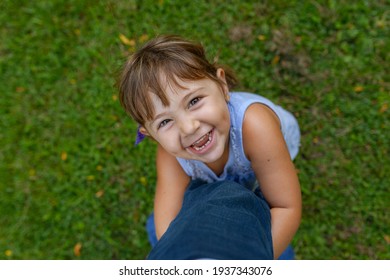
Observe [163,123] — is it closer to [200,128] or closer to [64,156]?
[200,128]

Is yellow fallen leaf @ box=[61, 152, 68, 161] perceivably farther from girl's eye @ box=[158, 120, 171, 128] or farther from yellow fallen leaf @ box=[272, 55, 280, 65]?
yellow fallen leaf @ box=[272, 55, 280, 65]

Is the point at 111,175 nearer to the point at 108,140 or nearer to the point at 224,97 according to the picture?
the point at 108,140

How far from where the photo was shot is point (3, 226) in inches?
136

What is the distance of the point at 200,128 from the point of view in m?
1.78

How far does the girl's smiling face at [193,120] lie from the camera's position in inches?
68.4

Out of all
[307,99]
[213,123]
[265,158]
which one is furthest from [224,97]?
[307,99]

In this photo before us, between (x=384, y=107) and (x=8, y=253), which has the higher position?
(x=384, y=107)

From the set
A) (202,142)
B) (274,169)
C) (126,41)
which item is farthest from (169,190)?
(126,41)

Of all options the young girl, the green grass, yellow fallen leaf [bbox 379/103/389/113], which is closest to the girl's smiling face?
the young girl

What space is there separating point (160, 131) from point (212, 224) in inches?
29.5

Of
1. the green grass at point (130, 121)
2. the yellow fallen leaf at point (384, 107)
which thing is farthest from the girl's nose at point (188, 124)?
the yellow fallen leaf at point (384, 107)

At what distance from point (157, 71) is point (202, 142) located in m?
0.44

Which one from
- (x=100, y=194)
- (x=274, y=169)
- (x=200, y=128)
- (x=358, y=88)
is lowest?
(x=100, y=194)

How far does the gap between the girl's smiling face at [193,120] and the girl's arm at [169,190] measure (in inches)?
18.6
